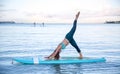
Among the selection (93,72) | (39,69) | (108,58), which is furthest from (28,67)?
(108,58)

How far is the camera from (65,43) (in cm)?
1645

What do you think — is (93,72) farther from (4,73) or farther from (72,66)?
(4,73)

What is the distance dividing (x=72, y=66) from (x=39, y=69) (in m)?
1.80

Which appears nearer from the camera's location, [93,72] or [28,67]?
[93,72]

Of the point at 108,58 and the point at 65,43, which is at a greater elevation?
the point at 65,43

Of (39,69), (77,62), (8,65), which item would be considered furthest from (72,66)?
(8,65)

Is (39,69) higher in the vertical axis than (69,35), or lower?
lower

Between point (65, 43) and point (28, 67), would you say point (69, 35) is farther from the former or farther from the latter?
point (28, 67)

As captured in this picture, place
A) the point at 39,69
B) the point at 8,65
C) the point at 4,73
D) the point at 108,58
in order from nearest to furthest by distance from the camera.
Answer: the point at 4,73, the point at 39,69, the point at 8,65, the point at 108,58

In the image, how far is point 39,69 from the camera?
1504 cm

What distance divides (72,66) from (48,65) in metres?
1.19

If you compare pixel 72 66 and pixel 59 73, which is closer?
pixel 59 73

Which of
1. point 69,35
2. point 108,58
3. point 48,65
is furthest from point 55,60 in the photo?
point 108,58

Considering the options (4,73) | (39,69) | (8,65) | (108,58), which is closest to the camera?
(4,73)
